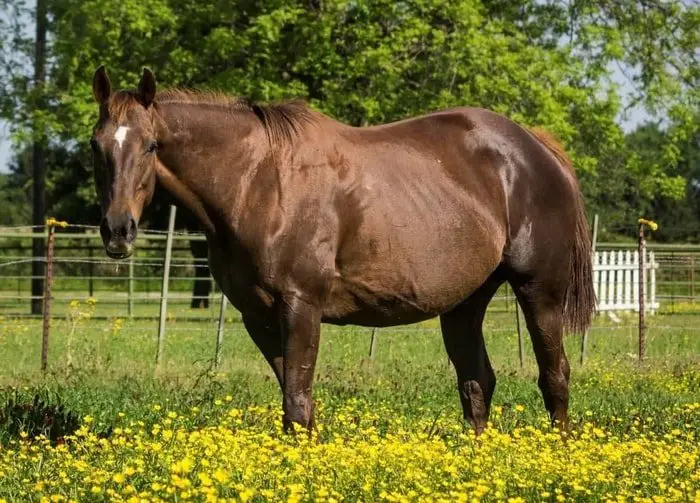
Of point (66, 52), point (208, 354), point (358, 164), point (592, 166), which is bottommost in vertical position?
point (208, 354)

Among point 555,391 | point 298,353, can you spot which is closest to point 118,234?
point 298,353

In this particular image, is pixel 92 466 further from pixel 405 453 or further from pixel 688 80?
pixel 688 80

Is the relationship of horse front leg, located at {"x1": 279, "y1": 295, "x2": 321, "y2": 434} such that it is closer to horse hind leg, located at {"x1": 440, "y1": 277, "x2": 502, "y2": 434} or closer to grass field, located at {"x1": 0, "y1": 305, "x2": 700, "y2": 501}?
grass field, located at {"x1": 0, "y1": 305, "x2": 700, "y2": 501}

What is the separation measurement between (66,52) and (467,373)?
18.7 metres

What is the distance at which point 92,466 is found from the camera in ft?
18.5

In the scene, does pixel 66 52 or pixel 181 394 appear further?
pixel 66 52

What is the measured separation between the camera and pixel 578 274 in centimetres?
Answer: 836

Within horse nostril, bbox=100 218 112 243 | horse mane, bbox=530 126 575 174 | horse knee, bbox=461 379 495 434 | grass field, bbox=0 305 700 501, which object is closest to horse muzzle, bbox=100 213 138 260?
horse nostril, bbox=100 218 112 243

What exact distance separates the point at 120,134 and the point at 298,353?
1627 mm

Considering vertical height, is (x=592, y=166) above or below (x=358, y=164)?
above

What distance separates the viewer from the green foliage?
23016 mm

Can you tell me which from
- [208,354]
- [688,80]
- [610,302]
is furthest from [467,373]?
[688,80]

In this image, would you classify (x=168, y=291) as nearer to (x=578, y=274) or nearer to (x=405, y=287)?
(x=578, y=274)

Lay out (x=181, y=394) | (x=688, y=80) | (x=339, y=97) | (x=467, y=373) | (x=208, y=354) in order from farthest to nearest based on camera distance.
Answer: (x=688, y=80)
(x=339, y=97)
(x=208, y=354)
(x=181, y=394)
(x=467, y=373)
